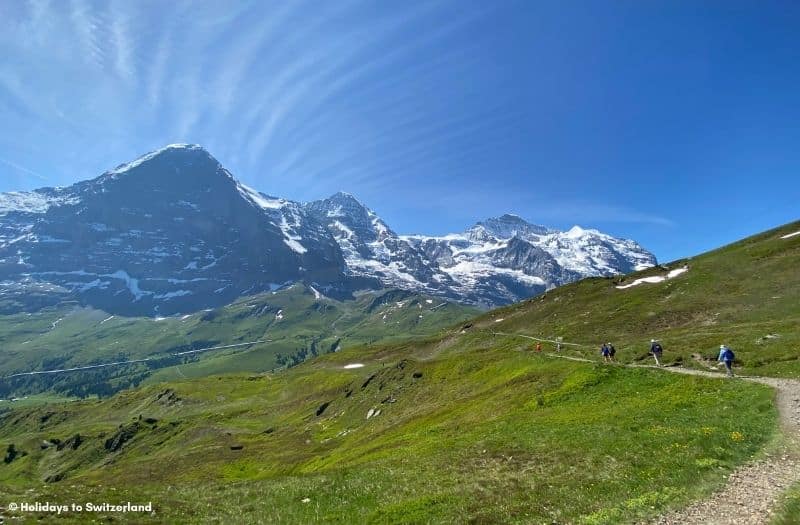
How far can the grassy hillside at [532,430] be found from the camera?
23.0m

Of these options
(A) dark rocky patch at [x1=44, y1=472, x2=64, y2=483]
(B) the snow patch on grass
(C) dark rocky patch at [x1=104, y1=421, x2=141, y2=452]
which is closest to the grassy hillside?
(B) the snow patch on grass

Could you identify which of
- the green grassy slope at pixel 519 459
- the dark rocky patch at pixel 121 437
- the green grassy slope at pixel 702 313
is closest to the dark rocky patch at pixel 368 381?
the green grassy slope at pixel 519 459

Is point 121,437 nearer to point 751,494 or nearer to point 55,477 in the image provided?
point 55,477

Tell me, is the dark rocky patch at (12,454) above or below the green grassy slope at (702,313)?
below

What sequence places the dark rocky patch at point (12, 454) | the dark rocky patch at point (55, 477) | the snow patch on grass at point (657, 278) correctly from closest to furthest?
the snow patch on grass at point (657, 278) → the dark rocky patch at point (55, 477) → the dark rocky patch at point (12, 454)

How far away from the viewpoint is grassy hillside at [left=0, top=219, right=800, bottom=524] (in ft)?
75.5

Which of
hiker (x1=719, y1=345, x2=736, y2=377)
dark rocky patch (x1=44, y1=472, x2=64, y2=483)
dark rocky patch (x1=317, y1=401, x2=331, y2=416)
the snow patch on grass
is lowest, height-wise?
dark rocky patch (x1=44, y1=472, x2=64, y2=483)

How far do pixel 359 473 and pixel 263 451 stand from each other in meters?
68.3

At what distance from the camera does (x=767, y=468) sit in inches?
860

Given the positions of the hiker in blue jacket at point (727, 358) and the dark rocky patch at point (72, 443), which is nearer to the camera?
the hiker in blue jacket at point (727, 358)

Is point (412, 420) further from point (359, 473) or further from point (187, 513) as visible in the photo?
point (187, 513)

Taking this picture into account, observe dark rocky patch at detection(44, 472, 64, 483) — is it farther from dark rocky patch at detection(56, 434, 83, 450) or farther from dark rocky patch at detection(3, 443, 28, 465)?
dark rocky patch at detection(3, 443, 28, 465)

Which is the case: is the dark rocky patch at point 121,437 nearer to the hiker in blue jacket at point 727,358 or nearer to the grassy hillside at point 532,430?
the grassy hillside at point 532,430

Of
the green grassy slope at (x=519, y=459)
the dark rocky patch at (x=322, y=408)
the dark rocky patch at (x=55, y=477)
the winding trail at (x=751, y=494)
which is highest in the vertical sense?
the green grassy slope at (x=519, y=459)
